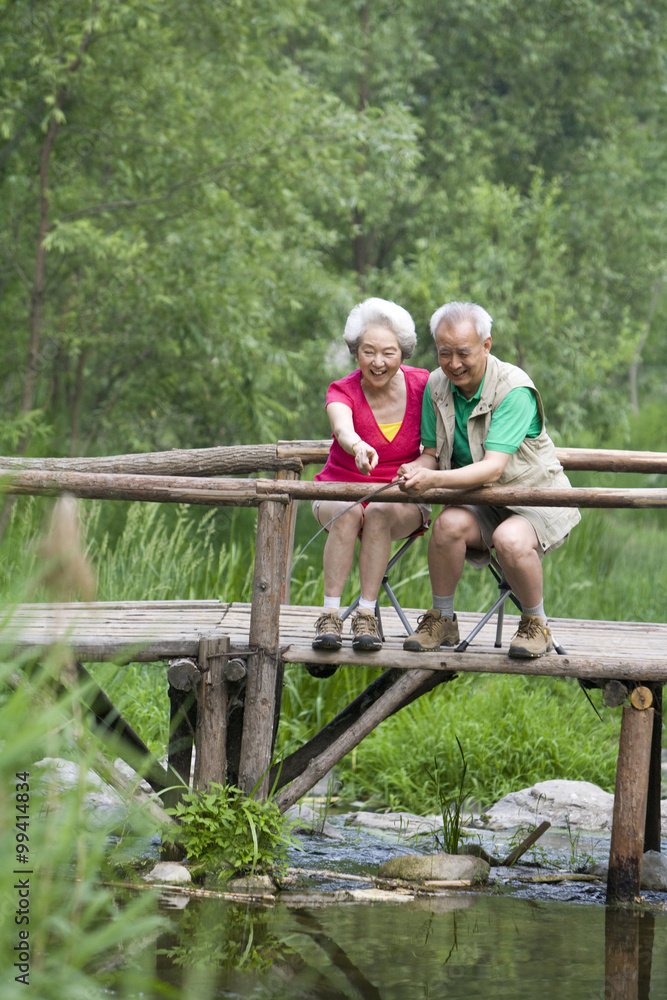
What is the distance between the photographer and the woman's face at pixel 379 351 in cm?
424

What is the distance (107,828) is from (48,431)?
7682mm

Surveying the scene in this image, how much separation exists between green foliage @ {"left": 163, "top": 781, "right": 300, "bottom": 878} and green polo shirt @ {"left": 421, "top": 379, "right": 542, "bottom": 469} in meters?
Result: 1.45

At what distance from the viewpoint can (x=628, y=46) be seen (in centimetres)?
1712

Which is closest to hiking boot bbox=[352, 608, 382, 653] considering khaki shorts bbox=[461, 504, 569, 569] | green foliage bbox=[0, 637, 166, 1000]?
khaki shorts bbox=[461, 504, 569, 569]

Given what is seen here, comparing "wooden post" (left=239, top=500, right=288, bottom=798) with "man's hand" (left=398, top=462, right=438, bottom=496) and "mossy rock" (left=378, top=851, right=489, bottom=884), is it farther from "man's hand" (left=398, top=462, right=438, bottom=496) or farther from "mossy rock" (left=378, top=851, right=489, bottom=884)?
"mossy rock" (left=378, top=851, right=489, bottom=884)

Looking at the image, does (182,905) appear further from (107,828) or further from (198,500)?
(107,828)

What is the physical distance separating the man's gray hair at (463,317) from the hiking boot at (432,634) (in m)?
1.04

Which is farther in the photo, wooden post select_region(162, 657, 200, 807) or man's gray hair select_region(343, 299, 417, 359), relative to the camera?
man's gray hair select_region(343, 299, 417, 359)

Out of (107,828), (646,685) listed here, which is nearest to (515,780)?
(646,685)

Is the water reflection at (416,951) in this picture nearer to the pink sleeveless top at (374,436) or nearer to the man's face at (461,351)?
the pink sleeveless top at (374,436)

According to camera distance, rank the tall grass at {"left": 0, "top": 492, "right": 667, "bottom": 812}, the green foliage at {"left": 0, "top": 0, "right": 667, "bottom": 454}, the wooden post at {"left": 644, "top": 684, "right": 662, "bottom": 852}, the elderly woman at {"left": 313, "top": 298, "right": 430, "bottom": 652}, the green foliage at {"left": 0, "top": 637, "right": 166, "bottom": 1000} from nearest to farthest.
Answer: the green foliage at {"left": 0, "top": 637, "right": 166, "bottom": 1000}
the elderly woman at {"left": 313, "top": 298, "right": 430, "bottom": 652}
the wooden post at {"left": 644, "top": 684, "right": 662, "bottom": 852}
the tall grass at {"left": 0, "top": 492, "right": 667, "bottom": 812}
the green foliage at {"left": 0, "top": 0, "right": 667, "bottom": 454}

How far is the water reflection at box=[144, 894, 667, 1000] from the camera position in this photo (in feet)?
10.8

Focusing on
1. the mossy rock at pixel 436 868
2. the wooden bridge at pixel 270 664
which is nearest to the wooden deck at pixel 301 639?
the wooden bridge at pixel 270 664

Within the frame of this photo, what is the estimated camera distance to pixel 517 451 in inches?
165
